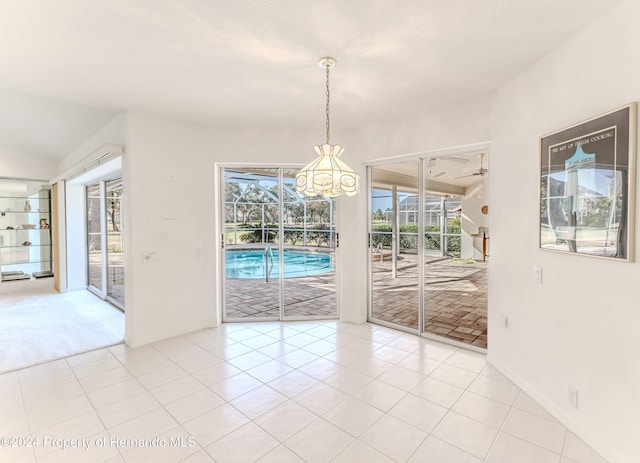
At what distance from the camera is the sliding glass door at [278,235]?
178 inches

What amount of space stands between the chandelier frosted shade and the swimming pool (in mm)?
2897

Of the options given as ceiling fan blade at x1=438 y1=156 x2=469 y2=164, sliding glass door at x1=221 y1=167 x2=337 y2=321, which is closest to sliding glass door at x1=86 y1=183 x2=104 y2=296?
sliding glass door at x1=221 y1=167 x2=337 y2=321

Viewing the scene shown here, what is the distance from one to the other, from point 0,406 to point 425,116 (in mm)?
4601

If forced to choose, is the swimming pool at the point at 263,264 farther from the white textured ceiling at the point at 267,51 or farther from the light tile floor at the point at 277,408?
the white textured ceiling at the point at 267,51

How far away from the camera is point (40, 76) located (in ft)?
8.85

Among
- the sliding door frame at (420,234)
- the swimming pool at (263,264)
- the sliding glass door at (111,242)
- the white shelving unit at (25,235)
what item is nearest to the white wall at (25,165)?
the white shelving unit at (25,235)

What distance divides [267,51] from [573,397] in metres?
3.18

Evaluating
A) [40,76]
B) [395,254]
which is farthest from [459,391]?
[40,76]

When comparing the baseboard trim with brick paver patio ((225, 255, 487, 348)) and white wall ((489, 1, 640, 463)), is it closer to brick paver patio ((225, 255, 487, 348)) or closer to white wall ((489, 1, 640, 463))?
white wall ((489, 1, 640, 463))

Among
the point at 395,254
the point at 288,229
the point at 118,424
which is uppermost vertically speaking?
the point at 288,229

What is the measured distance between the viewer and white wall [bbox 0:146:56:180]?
5809mm

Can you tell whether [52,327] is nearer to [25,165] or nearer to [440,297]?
[25,165]

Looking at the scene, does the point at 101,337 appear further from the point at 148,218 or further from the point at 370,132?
the point at 370,132

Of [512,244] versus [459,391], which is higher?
[512,244]
